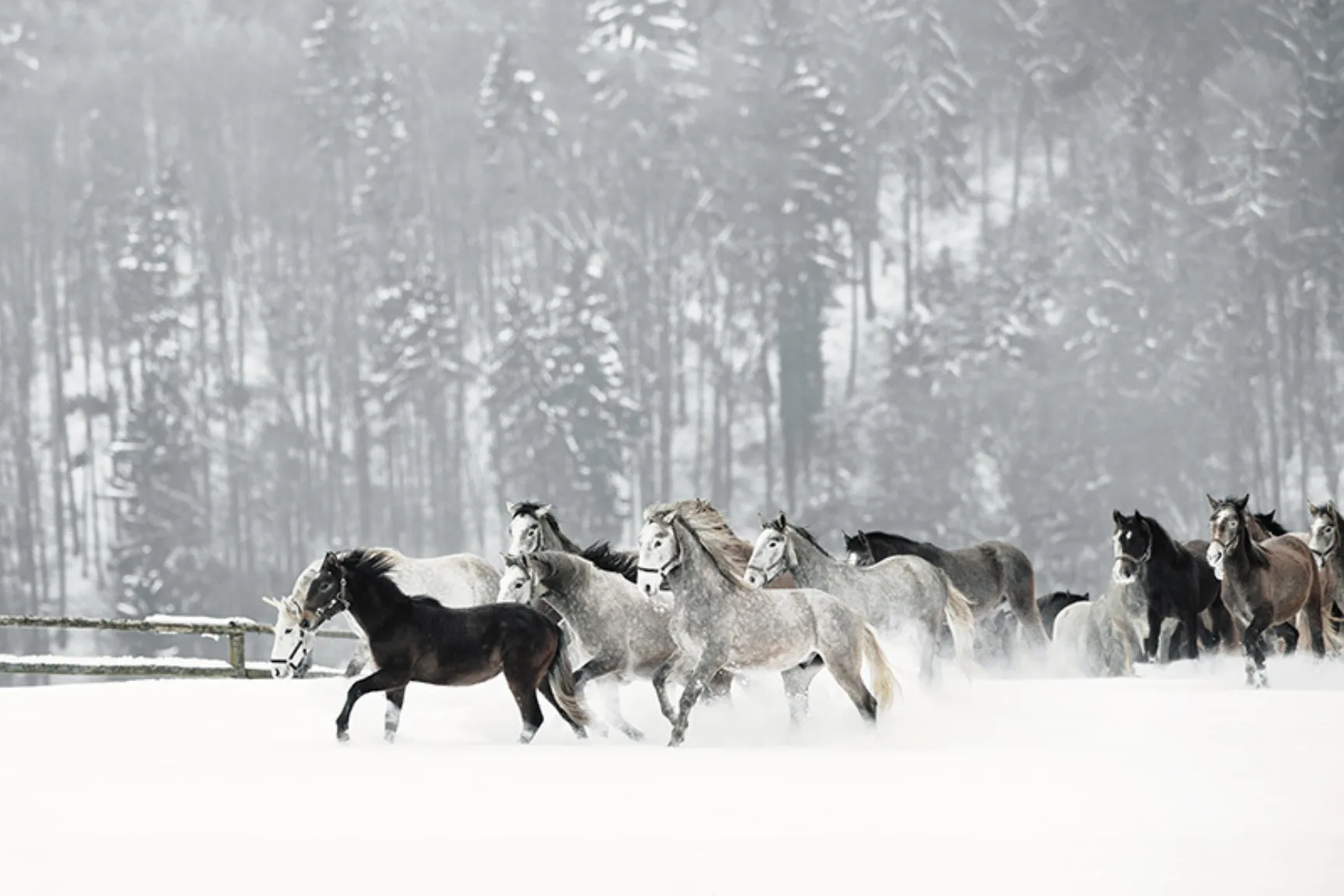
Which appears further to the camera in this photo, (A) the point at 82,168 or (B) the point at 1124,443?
(A) the point at 82,168

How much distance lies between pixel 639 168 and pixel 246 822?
98.8 m

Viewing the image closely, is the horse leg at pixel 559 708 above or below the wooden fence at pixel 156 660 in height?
above

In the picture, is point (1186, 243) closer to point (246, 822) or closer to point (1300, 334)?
point (1300, 334)

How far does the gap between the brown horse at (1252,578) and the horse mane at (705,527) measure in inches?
221

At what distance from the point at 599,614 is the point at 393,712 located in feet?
6.18

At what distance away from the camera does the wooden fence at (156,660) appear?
71.5 feet

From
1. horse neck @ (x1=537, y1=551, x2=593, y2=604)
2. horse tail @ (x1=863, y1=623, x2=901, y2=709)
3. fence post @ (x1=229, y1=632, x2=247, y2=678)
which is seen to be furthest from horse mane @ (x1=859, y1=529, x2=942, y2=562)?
fence post @ (x1=229, y1=632, x2=247, y2=678)

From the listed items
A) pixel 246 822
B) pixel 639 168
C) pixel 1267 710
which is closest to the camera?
pixel 246 822

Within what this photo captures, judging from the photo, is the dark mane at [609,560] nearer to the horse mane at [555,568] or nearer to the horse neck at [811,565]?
the horse mane at [555,568]

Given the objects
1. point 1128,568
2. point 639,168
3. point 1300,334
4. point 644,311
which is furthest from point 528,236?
point 1128,568

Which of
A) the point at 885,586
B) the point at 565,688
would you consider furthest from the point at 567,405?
the point at 565,688

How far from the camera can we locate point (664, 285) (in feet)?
324

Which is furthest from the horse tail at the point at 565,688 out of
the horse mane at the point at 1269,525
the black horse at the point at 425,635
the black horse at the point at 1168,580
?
the horse mane at the point at 1269,525

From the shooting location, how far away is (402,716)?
1652 centimetres
